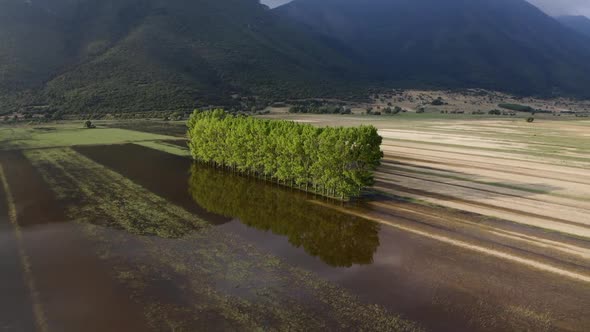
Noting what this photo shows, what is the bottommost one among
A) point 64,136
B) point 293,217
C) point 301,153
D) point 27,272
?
point 27,272

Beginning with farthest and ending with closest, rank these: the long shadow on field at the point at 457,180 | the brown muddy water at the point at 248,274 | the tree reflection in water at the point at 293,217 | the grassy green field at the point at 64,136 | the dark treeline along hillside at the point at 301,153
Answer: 1. the grassy green field at the point at 64,136
2. the long shadow on field at the point at 457,180
3. the dark treeline along hillside at the point at 301,153
4. the tree reflection in water at the point at 293,217
5. the brown muddy water at the point at 248,274

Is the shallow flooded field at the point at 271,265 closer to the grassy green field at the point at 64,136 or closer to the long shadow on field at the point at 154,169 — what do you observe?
the long shadow on field at the point at 154,169

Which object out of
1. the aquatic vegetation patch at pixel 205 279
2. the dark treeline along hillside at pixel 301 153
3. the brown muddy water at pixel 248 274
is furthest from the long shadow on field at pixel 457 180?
the aquatic vegetation patch at pixel 205 279

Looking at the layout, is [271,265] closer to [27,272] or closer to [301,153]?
[27,272]

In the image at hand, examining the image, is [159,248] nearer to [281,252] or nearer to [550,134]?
[281,252]

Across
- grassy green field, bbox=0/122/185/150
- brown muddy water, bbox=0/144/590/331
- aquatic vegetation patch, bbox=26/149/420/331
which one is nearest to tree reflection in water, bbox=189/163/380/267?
brown muddy water, bbox=0/144/590/331

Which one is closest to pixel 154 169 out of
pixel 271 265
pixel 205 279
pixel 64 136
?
pixel 271 265

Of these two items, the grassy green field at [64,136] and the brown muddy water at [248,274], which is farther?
the grassy green field at [64,136]

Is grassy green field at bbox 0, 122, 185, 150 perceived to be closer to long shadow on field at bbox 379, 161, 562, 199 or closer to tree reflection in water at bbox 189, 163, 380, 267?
tree reflection in water at bbox 189, 163, 380, 267
